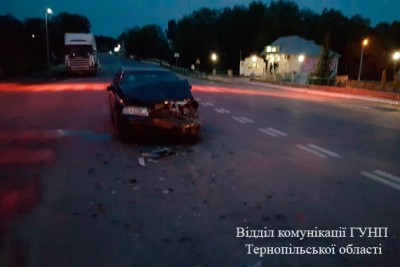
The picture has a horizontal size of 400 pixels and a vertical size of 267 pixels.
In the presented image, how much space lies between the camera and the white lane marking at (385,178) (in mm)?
6762

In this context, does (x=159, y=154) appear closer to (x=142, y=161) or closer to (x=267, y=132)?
(x=142, y=161)

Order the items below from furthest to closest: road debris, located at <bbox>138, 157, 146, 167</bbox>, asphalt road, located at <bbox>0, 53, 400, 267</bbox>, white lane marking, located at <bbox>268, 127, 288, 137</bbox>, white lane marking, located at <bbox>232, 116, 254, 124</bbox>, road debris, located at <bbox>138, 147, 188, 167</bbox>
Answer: white lane marking, located at <bbox>232, 116, 254, 124</bbox>
white lane marking, located at <bbox>268, 127, 288, 137</bbox>
road debris, located at <bbox>138, 147, 188, 167</bbox>
road debris, located at <bbox>138, 157, 146, 167</bbox>
asphalt road, located at <bbox>0, 53, 400, 267</bbox>

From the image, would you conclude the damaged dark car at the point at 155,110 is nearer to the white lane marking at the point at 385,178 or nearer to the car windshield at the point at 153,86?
the car windshield at the point at 153,86

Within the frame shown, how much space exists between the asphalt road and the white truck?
30271mm

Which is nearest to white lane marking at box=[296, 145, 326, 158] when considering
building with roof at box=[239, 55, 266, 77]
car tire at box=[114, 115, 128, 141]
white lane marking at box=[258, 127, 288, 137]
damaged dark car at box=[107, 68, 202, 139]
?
white lane marking at box=[258, 127, 288, 137]

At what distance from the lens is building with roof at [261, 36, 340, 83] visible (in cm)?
5916

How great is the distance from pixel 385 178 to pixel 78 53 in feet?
120

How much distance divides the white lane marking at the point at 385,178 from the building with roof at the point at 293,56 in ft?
166

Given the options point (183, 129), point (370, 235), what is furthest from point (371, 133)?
point (370, 235)

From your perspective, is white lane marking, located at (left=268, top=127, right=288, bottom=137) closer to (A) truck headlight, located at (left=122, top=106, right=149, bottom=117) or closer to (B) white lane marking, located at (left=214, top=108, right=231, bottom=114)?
(A) truck headlight, located at (left=122, top=106, right=149, bottom=117)

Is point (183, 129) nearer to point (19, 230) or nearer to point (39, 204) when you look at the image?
point (39, 204)

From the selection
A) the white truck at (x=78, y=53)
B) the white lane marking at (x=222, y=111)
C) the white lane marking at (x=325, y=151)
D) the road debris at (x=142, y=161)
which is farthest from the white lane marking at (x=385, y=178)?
the white truck at (x=78, y=53)

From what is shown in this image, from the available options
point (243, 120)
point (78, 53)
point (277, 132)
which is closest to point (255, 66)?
point (78, 53)

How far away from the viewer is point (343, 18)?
89.6m
